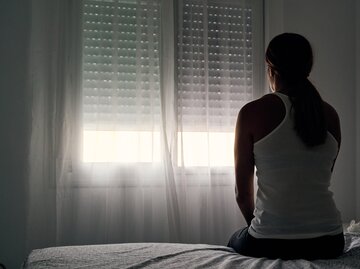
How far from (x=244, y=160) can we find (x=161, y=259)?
39 cm

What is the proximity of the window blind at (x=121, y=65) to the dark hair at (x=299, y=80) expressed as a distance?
3.03ft

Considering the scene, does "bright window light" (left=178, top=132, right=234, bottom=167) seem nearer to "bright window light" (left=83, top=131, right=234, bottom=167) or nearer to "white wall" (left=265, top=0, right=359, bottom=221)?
"bright window light" (left=83, top=131, right=234, bottom=167)

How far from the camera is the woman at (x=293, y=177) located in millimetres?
1006

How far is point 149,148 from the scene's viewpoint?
1917 millimetres

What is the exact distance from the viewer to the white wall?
7.39ft

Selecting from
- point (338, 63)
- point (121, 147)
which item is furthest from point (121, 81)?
point (338, 63)

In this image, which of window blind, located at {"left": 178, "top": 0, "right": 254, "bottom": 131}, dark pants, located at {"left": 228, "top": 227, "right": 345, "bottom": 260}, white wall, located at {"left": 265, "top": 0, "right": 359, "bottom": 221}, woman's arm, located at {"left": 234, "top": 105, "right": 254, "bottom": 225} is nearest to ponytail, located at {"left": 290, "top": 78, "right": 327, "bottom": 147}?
woman's arm, located at {"left": 234, "top": 105, "right": 254, "bottom": 225}

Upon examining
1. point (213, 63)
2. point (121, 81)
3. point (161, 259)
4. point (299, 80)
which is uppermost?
point (213, 63)

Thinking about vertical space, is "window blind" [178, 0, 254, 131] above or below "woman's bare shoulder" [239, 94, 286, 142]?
above

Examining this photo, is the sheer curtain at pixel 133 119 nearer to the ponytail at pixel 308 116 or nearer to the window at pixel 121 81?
the window at pixel 121 81

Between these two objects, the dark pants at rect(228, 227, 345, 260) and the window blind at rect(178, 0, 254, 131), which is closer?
the dark pants at rect(228, 227, 345, 260)

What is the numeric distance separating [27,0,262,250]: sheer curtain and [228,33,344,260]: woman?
898 mm

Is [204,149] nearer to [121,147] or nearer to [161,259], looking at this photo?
[121,147]

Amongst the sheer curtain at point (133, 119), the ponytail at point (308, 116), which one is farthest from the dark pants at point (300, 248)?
the sheer curtain at point (133, 119)
